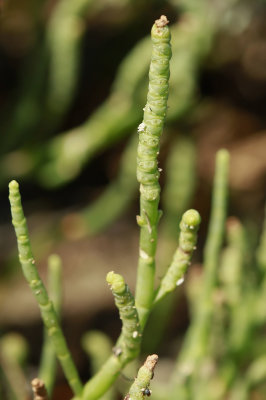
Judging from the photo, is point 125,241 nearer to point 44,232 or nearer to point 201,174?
point 201,174

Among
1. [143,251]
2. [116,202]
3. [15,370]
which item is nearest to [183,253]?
[143,251]

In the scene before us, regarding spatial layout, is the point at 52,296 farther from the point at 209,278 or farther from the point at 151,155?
the point at 151,155

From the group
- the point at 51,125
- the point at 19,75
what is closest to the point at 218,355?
the point at 51,125

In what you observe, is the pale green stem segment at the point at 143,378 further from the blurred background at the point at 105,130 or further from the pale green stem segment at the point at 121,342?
the blurred background at the point at 105,130

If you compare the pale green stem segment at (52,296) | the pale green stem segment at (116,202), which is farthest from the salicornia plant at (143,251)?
the pale green stem segment at (116,202)

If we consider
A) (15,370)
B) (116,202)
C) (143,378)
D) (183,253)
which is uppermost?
(116,202)

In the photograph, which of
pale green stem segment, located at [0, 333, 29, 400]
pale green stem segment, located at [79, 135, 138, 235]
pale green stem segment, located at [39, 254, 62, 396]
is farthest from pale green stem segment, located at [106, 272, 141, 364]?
pale green stem segment, located at [79, 135, 138, 235]

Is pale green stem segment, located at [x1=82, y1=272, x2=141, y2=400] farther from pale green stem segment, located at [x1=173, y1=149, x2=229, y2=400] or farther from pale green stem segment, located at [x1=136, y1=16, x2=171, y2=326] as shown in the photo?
pale green stem segment, located at [x1=173, y1=149, x2=229, y2=400]
